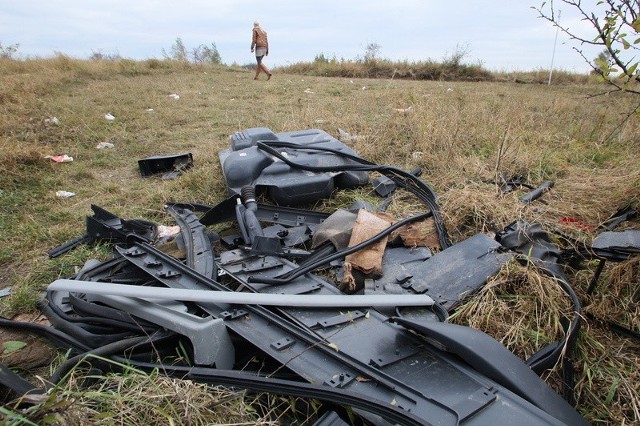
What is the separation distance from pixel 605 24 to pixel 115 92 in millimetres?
7843

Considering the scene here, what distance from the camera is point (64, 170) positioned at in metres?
3.86

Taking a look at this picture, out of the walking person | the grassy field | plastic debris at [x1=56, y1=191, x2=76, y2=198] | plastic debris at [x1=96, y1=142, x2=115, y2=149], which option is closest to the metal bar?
the grassy field

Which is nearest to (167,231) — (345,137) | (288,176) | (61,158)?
(288,176)

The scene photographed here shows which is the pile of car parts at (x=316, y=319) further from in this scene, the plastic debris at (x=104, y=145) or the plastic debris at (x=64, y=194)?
the plastic debris at (x=104, y=145)

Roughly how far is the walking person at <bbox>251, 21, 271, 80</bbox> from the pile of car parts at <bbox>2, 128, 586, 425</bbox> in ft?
30.0

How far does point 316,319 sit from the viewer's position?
160 cm

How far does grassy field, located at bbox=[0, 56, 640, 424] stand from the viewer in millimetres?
1718

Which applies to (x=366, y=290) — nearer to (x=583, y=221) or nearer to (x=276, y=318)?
(x=276, y=318)

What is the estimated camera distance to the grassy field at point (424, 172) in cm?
172

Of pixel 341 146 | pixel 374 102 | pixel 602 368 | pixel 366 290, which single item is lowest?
pixel 602 368

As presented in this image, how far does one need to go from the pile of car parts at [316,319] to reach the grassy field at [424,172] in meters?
0.16

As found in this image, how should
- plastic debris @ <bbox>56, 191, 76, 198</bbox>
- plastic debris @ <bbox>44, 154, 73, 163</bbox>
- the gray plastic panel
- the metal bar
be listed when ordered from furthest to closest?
plastic debris @ <bbox>44, 154, 73, 163</bbox> < plastic debris @ <bbox>56, 191, 76, 198</bbox> < the gray plastic panel < the metal bar

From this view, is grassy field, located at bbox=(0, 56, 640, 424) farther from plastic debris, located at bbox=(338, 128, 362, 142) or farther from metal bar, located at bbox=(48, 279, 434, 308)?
metal bar, located at bbox=(48, 279, 434, 308)

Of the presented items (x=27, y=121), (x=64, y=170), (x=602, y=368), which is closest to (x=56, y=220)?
(x=64, y=170)
